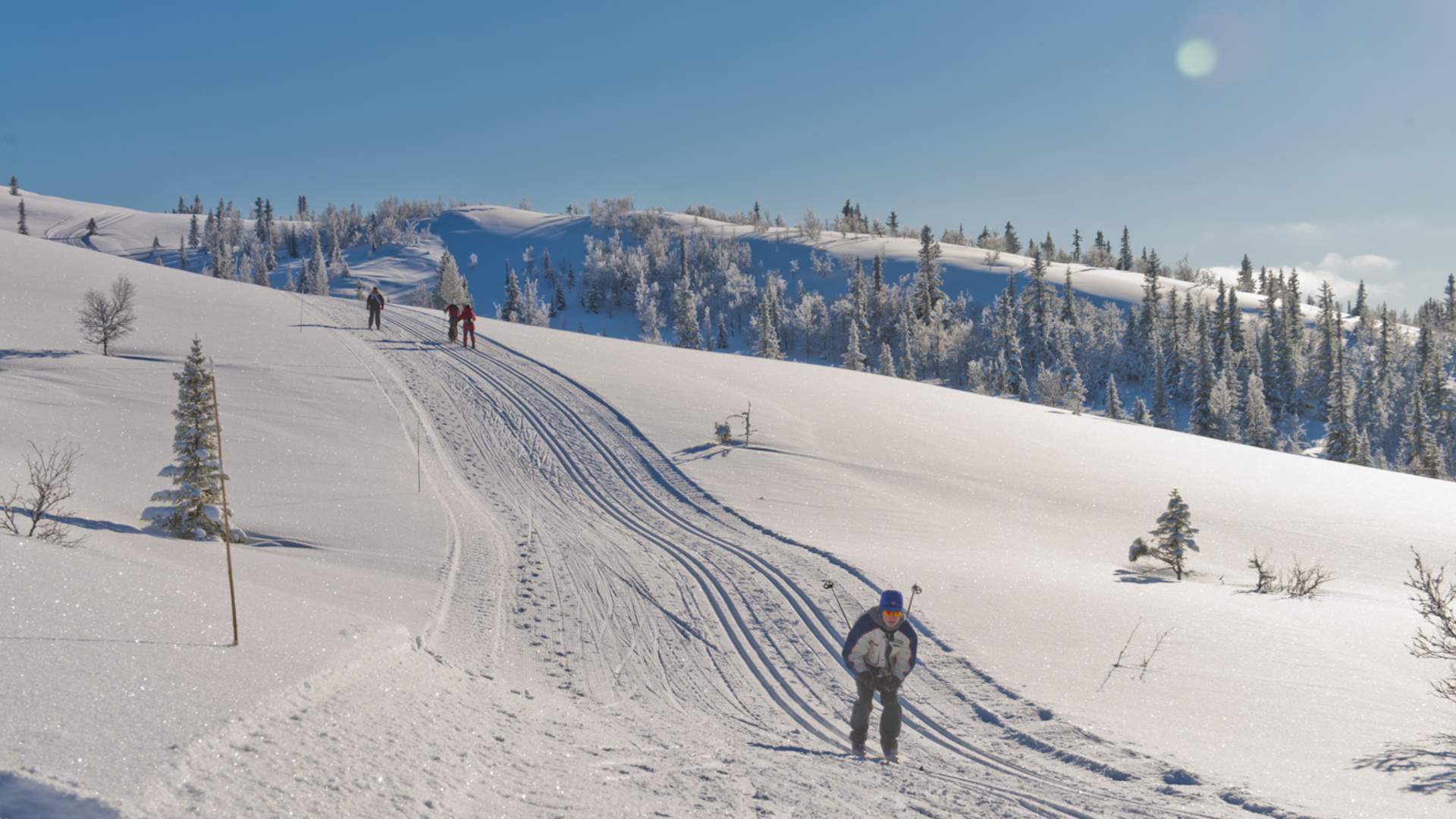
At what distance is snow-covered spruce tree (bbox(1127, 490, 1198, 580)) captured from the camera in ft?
52.6

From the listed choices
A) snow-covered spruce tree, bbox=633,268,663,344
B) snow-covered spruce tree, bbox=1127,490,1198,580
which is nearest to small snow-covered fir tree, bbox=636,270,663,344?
snow-covered spruce tree, bbox=633,268,663,344

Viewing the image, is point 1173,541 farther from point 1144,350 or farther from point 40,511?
point 1144,350

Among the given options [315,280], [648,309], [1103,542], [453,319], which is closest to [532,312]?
[648,309]

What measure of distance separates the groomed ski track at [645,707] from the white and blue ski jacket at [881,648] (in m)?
0.87

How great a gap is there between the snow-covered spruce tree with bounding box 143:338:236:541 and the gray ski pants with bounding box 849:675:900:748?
9.37 m

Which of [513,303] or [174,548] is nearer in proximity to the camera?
[174,548]

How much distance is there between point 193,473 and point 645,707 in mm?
8141

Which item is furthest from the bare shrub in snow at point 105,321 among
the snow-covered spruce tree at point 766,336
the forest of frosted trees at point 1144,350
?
the forest of frosted trees at point 1144,350

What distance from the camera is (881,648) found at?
7.36m

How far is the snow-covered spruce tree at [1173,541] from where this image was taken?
16047 mm

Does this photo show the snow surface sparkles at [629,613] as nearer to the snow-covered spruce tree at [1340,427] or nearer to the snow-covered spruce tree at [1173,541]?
the snow-covered spruce tree at [1173,541]

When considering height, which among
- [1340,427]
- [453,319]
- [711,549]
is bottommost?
[711,549]

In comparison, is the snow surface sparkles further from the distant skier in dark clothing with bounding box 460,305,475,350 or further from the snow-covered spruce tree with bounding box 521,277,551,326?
the snow-covered spruce tree with bounding box 521,277,551,326

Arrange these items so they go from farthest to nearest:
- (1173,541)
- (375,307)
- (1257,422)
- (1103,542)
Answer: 1. (1257,422)
2. (375,307)
3. (1103,542)
4. (1173,541)
